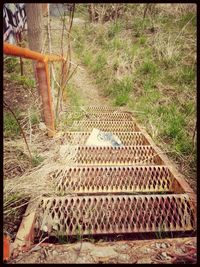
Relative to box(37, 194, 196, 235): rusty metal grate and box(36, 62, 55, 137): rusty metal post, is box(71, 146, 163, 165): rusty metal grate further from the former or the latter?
box(37, 194, 196, 235): rusty metal grate

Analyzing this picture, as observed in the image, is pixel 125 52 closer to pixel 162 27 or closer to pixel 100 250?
pixel 162 27

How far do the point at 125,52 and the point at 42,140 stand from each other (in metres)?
3.93

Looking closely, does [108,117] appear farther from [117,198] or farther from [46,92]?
[117,198]

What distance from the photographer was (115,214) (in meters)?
1.87

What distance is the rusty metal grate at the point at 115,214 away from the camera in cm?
183

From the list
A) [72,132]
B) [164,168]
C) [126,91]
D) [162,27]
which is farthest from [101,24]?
[164,168]

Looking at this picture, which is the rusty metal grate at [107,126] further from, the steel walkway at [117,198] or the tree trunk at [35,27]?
the tree trunk at [35,27]

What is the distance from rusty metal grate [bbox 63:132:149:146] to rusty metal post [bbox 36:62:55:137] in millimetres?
221

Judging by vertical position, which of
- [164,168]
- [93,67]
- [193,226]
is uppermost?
[93,67]

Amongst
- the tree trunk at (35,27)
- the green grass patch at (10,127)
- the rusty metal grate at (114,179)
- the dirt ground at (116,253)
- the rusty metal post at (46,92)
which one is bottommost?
the dirt ground at (116,253)

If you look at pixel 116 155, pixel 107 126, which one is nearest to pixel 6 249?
pixel 116 155

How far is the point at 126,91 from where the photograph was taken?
5.18 m

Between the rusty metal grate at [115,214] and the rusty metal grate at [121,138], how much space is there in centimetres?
111

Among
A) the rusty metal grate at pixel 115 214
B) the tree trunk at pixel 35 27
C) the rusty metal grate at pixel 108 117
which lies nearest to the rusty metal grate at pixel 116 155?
the rusty metal grate at pixel 115 214
